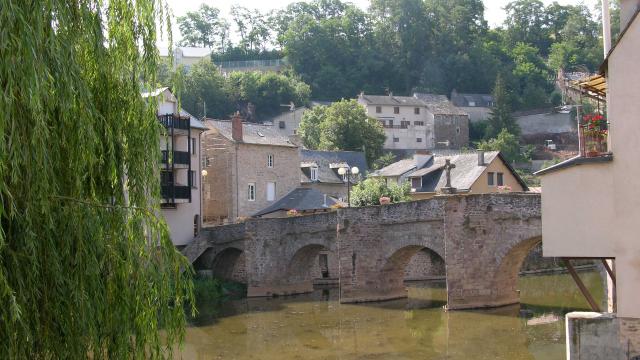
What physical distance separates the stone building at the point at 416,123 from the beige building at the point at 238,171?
1355 inches

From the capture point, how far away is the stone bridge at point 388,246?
2656cm

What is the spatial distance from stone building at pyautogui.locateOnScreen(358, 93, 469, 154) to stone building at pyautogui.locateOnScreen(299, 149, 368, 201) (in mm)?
23543

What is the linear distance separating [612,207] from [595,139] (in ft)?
4.34

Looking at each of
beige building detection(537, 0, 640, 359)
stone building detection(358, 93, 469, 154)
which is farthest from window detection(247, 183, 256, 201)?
stone building detection(358, 93, 469, 154)

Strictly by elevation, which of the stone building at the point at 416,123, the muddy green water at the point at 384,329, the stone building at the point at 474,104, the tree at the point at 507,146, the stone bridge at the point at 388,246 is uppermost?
the stone building at the point at 474,104

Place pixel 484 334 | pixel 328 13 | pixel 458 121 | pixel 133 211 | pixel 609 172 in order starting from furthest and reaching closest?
pixel 328 13 → pixel 458 121 → pixel 484 334 → pixel 609 172 → pixel 133 211

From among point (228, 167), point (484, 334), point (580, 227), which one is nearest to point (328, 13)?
point (228, 167)

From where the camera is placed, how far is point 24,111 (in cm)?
764

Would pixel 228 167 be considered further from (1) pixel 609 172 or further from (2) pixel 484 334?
(1) pixel 609 172

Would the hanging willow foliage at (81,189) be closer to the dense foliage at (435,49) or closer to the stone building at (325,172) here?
the stone building at (325,172)

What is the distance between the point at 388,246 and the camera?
30.5 meters

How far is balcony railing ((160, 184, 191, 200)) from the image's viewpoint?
116 feet

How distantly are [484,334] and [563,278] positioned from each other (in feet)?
51.2

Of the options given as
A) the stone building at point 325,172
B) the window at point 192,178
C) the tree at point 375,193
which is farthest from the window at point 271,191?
the window at point 192,178
